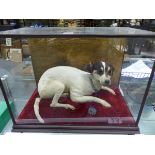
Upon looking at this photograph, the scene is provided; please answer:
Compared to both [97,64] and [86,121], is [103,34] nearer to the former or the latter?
[97,64]

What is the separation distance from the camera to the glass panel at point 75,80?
54 centimetres

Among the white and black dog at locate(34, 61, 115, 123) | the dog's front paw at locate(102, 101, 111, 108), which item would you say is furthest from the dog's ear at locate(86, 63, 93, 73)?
the dog's front paw at locate(102, 101, 111, 108)

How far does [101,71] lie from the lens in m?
0.54

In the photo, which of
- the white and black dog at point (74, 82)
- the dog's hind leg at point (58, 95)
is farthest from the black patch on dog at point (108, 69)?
the dog's hind leg at point (58, 95)

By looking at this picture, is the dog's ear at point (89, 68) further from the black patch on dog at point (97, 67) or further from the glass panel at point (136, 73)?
the glass panel at point (136, 73)

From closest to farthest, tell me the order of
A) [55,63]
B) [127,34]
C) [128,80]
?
[127,34] < [55,63] < [128,80]

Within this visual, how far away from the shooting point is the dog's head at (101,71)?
539 millimetres

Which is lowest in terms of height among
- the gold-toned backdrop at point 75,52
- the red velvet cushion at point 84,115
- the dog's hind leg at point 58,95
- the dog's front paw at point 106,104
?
the red velvet cushion at point 84,115

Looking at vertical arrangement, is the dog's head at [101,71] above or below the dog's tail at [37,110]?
above

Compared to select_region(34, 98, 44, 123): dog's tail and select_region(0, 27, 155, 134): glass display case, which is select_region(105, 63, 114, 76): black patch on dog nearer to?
select_region(0, 27, 155, 134): glass display case

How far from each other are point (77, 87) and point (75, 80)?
0.07 ft

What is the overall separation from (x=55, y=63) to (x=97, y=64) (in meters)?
0.12

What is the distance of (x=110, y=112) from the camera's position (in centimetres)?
59

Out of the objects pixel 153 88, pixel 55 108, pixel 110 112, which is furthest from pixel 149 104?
pixel 55 108
